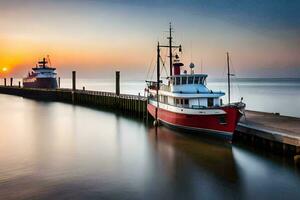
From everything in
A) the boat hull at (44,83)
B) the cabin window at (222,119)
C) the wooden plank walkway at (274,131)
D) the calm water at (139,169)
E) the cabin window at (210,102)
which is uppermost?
the boat hull at (44,83)

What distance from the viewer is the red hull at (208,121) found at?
29.1 metres

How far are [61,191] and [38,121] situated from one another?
3449 cm

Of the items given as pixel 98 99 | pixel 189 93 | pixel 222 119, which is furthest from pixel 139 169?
pixel 98 99

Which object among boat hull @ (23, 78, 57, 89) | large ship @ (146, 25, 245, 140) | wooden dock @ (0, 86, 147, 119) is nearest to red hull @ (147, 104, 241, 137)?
large ship @ (146, 25, 245, 140)

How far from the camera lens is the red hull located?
29.1m

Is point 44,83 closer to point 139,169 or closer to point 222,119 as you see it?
point 222,119

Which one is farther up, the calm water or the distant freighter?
the distant freighter

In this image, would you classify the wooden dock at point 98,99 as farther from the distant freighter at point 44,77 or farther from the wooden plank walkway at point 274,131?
the wooden plank walkway at point 274,131

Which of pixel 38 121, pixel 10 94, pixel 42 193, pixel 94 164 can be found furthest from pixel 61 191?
pixel 10 94

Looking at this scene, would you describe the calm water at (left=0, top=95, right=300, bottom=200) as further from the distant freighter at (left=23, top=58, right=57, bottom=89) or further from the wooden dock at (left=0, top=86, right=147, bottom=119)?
the distant freighter at (left=23, top=58, right=57, bottom=89)

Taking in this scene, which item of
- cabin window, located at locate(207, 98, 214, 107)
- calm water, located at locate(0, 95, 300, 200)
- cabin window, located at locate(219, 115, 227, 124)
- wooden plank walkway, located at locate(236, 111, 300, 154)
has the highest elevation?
cabin window, located at locate(207, 98, 214, 107)

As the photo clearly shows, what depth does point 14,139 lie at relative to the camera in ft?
119

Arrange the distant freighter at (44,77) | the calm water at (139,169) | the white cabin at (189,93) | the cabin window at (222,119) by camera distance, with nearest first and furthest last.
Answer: the calm water at (139,169) → the cabin window at (222,119) → the white cabin at (189,93) → the distant freighter at (44,77)

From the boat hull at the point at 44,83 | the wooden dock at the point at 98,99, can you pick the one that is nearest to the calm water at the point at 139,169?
the wooden dock at the point at 98,99
